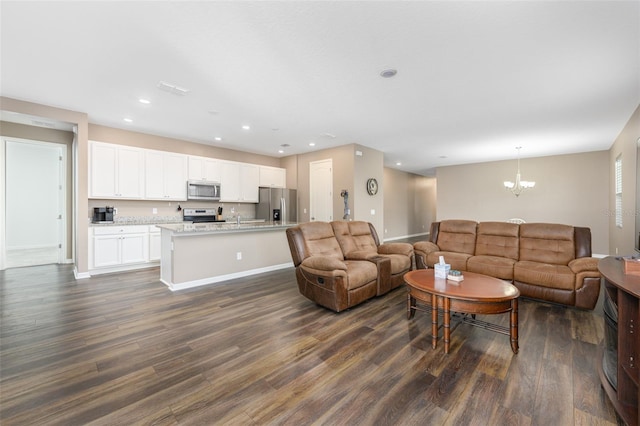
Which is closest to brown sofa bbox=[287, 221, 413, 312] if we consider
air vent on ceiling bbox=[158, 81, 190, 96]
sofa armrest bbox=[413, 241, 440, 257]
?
sofa armrest bbox=[413, 241, 440, 257]

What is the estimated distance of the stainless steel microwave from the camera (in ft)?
19.3

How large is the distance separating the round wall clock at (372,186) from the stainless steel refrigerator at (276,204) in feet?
6.68

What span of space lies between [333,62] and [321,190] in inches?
163

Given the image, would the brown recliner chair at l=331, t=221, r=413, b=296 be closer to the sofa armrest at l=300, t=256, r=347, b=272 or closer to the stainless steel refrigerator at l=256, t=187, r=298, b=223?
the sofa armrest at l=300, t=256, r=347, b=272

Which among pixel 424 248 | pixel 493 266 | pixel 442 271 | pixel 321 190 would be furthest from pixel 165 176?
pixel 493 266

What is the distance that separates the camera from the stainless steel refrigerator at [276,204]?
6926 mm

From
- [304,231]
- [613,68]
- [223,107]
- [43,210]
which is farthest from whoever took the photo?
[43,210]

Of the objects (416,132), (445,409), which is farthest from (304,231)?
(416,132)

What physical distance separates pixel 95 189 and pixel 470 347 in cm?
615

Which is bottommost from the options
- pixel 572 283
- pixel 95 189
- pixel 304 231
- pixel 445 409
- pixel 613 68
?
pixel 445 409

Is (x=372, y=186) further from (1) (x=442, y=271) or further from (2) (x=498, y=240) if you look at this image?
(1) (x=442, y=271)

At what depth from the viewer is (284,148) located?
6.58m

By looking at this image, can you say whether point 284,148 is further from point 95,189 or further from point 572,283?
point 572,283

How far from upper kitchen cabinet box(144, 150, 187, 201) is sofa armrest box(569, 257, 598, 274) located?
264 inches
